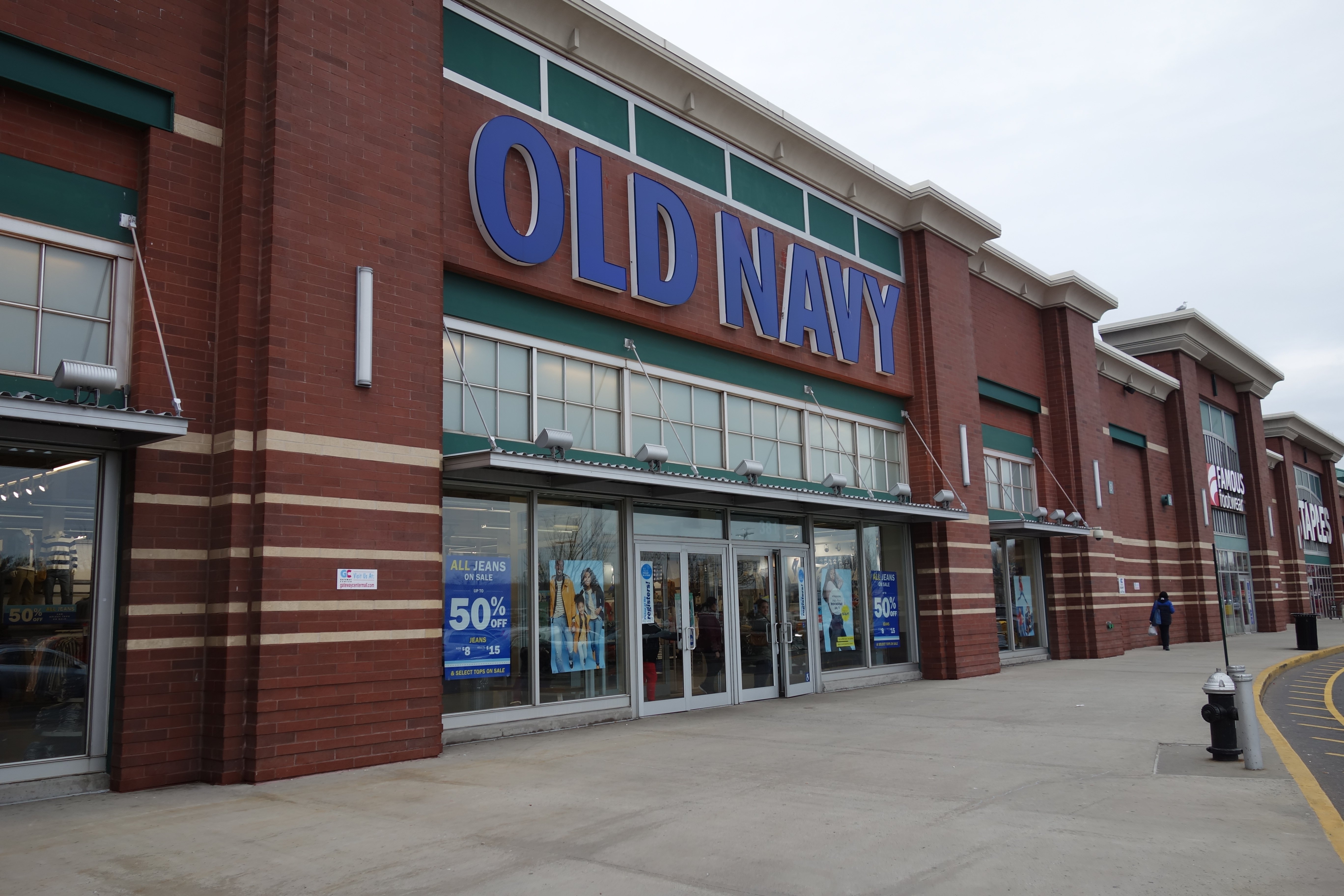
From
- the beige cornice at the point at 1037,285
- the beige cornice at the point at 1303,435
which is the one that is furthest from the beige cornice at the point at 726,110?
the beige cornice at the point at 1303,435

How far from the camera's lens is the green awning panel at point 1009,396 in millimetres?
23453

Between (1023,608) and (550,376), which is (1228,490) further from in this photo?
(550,376)

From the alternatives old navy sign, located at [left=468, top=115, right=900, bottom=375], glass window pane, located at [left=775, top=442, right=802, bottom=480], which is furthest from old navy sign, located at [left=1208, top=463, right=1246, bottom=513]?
glass window pane, located at [left=775, top=442, right=802, bottom=480]

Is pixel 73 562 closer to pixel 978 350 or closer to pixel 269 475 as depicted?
pixel 269 475

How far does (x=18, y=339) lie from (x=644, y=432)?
8037 millimetres

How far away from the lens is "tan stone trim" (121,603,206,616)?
9.21 metres

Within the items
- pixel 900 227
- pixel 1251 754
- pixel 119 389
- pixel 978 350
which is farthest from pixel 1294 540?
pixel 119 389

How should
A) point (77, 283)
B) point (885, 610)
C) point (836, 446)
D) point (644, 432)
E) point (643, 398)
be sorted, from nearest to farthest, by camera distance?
point (77, 283)
point (644, 432)
point (643, 398)
point (836, 446)
point (885, 610)

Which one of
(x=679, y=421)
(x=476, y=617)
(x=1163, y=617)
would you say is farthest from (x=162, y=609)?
(x=1163, y=617)

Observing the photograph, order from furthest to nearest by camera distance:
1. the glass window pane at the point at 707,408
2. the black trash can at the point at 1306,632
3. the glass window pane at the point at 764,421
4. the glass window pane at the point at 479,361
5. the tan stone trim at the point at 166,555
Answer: the black trash can at the point at 1306,632, the glass window pane at the point at 764,421, the glass window pane at the point at 707,408, the glass window pane at the point at 479,361, the tan stone trim at the point at 166,555

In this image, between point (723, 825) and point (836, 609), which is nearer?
point (723, 825)

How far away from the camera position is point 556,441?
11516 millimetres

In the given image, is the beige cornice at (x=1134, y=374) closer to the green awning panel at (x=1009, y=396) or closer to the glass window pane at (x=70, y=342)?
the green awning panel at (x=1009, y=396)

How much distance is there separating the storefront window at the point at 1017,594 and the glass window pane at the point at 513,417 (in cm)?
1391
